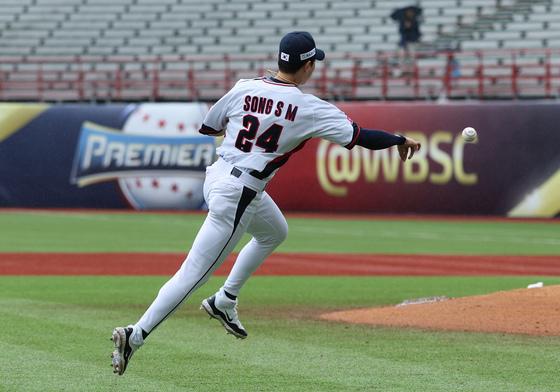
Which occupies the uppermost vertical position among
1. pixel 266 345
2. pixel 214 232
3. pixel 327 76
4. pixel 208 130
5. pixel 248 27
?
pixel 208 130

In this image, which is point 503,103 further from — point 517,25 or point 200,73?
point 200,73

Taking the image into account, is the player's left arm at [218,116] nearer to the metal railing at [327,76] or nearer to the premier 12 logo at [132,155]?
the metal railing at [327,76]

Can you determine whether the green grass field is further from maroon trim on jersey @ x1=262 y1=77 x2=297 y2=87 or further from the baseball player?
maroon trim on jersey @ x1=262 y1=77 x2=297 y2=87

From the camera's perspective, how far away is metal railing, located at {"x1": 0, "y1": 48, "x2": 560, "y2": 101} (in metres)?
29.0

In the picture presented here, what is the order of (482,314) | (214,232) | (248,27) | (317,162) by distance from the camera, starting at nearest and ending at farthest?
(214,232) < (482,314) < (317,162) < (248,27)

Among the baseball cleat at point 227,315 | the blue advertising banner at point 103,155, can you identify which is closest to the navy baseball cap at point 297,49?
the baseball cleat at point 227,315

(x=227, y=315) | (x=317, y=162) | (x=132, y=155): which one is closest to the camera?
(x=227, y=315)

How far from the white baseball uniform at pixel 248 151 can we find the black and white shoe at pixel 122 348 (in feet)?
0.94

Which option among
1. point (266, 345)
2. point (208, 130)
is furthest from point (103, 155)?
point (208, 130)

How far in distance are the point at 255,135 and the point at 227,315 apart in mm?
1545

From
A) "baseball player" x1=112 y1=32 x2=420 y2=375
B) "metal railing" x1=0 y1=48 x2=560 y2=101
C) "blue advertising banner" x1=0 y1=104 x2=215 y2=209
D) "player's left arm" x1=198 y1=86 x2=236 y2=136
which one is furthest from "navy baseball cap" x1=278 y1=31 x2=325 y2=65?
"blue advertising banner" x1=0 y1=104 x2=215 y2=209

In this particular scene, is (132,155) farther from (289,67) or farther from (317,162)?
(289,67)

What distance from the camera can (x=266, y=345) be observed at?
8.41m

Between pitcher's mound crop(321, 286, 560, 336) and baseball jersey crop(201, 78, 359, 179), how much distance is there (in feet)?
9.47
